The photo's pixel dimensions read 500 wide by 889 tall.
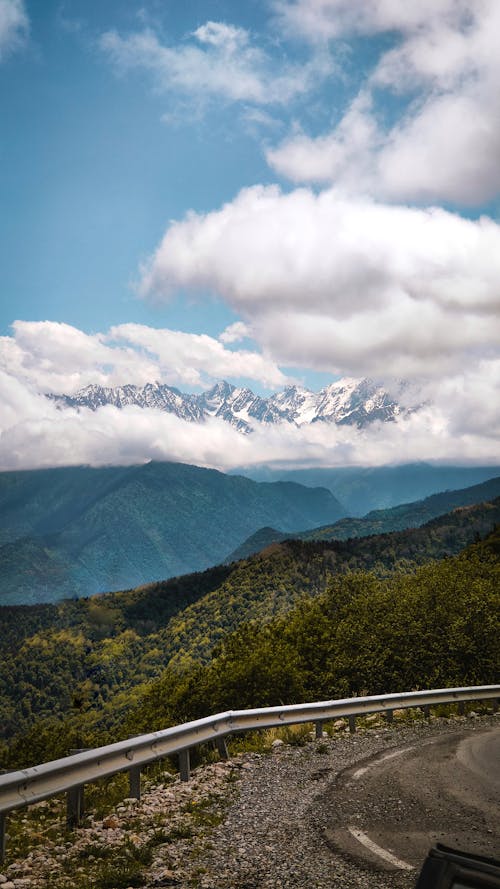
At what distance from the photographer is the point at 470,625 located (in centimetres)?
3133

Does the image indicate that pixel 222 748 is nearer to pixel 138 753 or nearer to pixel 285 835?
pixel 138 753

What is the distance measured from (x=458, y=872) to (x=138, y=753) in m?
8.08

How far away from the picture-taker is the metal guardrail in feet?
25.8

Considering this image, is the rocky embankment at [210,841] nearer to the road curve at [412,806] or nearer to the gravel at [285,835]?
the gravel at [285,835]

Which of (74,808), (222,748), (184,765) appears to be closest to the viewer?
(74,808)

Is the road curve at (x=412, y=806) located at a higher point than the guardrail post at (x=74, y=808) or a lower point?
lower

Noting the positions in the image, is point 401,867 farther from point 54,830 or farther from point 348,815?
point 54,830

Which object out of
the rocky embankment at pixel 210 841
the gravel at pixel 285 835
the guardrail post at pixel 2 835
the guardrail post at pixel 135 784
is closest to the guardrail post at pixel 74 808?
the rocky embankment at pixel 210 841

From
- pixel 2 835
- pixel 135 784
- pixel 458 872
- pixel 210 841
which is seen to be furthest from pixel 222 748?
pixel 458 872

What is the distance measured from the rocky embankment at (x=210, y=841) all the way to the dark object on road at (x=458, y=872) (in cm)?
387

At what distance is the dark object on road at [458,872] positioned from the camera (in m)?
3.12

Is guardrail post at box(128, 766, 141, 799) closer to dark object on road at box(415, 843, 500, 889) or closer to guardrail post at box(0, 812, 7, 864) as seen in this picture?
guardrail post at box(0, 812, 7, 864)

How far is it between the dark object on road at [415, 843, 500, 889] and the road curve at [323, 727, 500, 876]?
7.77ft

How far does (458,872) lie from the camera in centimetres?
317
